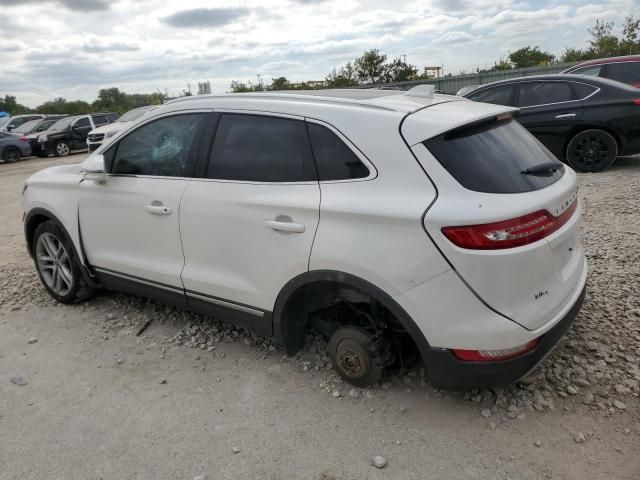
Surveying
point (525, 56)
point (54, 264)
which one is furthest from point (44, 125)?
point (525, 56)

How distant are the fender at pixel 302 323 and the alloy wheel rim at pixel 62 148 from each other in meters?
19.8

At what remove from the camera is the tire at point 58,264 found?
4.28 m

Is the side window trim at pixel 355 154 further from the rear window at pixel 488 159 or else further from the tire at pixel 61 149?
the tire at pixel 61 149

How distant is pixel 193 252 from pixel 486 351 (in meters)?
1.92

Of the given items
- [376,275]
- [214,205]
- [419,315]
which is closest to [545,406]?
[419,315]

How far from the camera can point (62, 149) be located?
19922 millimetres

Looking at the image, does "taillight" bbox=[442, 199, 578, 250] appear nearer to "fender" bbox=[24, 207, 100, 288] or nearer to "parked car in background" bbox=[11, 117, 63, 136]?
"fender" bbox=[24, 207, 100, 288]

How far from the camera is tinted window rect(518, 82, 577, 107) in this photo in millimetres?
7895

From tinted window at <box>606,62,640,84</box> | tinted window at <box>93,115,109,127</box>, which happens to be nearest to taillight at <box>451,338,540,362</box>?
tinted window at <box>606,62,640,84</box>

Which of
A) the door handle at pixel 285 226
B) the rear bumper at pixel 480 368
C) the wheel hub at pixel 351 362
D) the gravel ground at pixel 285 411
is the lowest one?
the gravel ground at pixel 285 411

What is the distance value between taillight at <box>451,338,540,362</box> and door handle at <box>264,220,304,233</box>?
1.02 metres

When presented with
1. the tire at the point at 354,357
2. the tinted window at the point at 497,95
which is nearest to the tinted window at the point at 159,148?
the tire at the point at 354,357

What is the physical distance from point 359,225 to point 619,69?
33.0ft

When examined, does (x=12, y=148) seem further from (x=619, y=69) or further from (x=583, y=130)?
(x=619, y=69)
